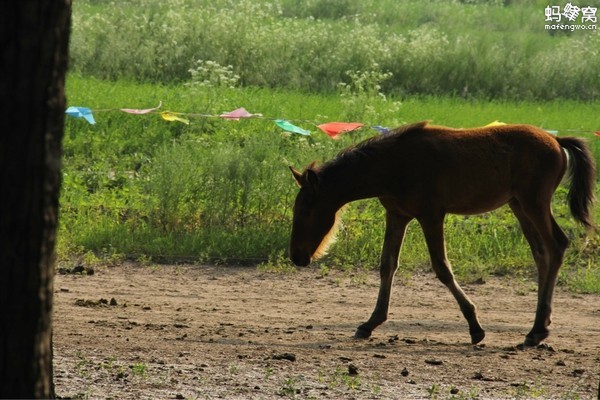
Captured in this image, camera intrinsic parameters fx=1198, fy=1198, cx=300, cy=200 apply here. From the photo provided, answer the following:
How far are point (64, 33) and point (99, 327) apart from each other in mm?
5054

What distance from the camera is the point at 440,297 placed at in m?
10.7

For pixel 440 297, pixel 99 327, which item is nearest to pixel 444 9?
pixel 440 297

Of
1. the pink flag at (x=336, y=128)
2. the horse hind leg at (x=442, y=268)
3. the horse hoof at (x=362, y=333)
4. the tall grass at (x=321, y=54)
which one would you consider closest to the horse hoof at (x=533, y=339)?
the horse hind leg at (x=442, y=268)

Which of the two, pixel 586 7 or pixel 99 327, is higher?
pixel 586 7

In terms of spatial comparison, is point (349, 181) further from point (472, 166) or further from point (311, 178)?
point (472, 166)

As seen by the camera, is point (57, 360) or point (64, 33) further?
point (57, 360)

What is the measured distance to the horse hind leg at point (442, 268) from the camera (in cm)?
880

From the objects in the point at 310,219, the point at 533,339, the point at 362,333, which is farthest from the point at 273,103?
the point at 533,339

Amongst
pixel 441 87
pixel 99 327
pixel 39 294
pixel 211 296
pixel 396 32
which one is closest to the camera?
pixel 39 294

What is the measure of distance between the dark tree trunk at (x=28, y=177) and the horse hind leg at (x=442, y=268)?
5242 mm

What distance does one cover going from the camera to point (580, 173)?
9234 mm

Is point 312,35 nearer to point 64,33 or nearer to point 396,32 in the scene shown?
point 396,32

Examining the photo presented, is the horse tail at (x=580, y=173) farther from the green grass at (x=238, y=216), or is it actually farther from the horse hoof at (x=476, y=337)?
the green grass at (x=238, y=216)

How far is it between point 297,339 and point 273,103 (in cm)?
964
